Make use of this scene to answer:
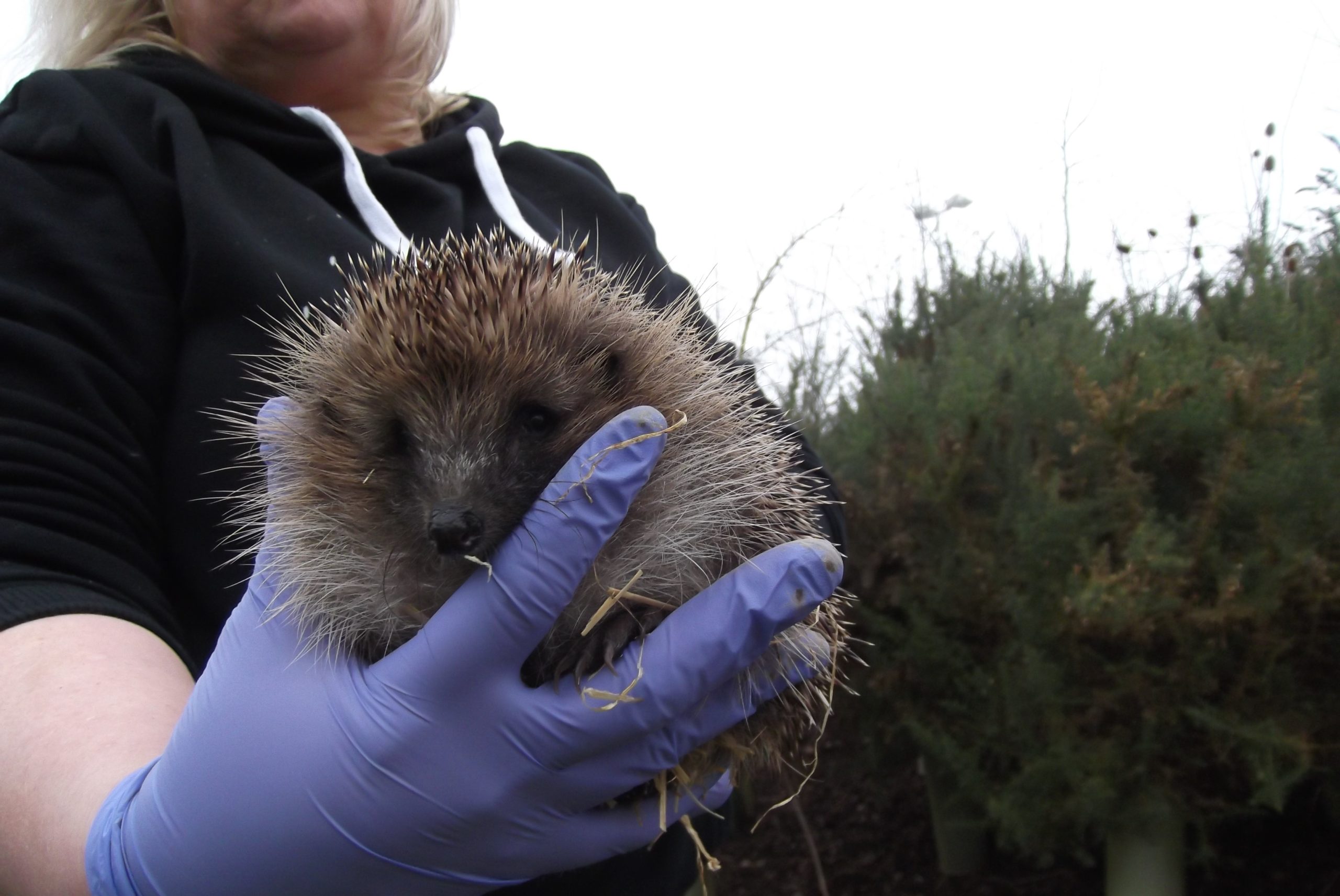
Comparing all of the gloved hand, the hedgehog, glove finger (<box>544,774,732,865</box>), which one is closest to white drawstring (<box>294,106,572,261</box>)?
the hedgehog

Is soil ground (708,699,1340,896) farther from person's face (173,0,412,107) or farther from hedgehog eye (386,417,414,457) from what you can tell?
person's face (173,0,412,107)

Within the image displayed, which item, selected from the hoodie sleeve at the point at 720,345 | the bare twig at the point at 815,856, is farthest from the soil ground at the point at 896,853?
the hoodie sleeve at the point at 720,345

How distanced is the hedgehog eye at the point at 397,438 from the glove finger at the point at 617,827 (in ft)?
2.00

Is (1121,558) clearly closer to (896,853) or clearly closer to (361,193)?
(896,853)

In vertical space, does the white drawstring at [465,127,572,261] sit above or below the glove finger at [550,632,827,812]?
above

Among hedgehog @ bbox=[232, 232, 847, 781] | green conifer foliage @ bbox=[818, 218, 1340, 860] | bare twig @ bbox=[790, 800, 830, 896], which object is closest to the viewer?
hedgehog @ bbox=[232, 232, 847, 781]

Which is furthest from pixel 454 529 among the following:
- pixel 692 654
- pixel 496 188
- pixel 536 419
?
pixel 496 188

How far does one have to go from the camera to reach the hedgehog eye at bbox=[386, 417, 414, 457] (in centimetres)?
143

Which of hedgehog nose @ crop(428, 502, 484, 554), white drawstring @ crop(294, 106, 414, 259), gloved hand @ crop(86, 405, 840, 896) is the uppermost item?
white drawstring @ crop(294, 106, 414, 259)

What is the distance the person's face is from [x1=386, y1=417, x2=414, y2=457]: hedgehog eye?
925 millimetres

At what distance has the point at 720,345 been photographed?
1.75 m

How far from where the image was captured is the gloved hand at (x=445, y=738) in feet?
4.09

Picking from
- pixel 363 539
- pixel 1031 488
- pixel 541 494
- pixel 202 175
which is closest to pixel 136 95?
A: pixel 202 175

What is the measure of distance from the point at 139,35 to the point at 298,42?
336 mm
